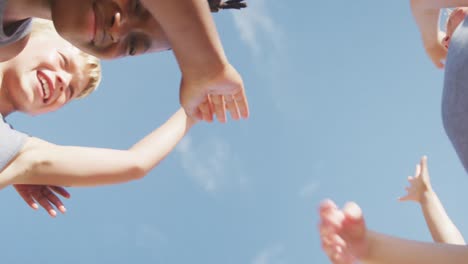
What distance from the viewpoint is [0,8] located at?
2.12 meters

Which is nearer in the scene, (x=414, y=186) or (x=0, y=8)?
(x=0, y=8)

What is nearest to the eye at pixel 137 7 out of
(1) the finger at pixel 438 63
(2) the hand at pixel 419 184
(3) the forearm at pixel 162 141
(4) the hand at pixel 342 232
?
(4) the hand at pixel 342 232

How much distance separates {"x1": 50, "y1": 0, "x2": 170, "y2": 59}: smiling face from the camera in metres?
2.10

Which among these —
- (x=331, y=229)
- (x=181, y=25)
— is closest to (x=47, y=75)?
(x=181, y=25)

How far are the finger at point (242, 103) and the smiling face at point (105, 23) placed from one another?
465 mm

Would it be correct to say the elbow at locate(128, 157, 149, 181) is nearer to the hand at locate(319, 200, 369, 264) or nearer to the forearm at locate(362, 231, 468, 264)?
the hand at locate(319, 200, 369, 264)

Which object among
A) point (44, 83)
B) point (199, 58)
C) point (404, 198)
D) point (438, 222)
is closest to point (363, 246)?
point (199, 58)

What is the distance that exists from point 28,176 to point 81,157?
0.34 metres

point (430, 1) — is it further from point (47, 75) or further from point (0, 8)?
point (47, 75)

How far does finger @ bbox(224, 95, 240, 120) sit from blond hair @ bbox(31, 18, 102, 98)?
169cm

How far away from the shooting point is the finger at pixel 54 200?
3.46 metres

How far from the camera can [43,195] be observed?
3523 mm

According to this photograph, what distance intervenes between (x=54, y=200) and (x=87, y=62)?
3.55 feet

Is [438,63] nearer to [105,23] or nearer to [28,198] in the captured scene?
[105,23]
